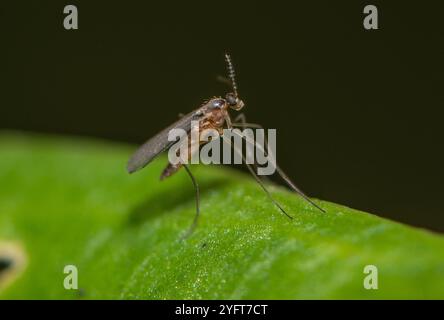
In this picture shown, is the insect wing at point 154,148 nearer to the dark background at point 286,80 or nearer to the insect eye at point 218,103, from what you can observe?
the insect eye at point 218,103

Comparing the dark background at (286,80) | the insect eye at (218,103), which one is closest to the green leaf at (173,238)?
the insect eye at (218,103)

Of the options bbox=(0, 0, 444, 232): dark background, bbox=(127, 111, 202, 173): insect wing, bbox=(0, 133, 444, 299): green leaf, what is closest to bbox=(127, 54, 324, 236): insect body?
bbox=(127, 111, 202, 173): insect wing

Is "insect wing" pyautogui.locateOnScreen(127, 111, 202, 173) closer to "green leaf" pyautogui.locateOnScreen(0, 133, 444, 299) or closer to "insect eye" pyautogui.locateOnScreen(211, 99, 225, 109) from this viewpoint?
"insect eye" pyautogui.locateOnScreen(211, 99, 225, 109)

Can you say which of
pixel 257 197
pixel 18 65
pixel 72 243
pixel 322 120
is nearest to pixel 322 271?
pixel 257 197

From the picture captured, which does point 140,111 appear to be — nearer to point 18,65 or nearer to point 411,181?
point 18,65
